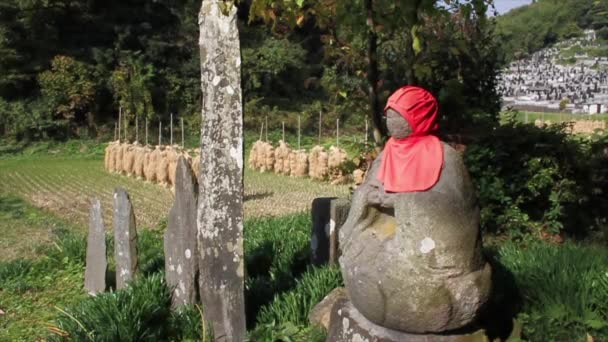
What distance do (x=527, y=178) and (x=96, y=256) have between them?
4.84 m

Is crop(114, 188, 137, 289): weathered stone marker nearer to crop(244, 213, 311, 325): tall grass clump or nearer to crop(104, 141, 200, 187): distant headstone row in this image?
crop(244, 213, 311, 325): tall grass clump

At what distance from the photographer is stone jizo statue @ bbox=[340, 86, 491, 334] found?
10.0 feet

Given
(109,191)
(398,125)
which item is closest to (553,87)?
(109,191)

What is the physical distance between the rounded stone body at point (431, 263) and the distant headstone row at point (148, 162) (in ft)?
43.3

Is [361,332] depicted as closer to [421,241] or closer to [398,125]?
[421,241]

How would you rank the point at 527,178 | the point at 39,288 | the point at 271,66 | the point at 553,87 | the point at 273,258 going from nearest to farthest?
the point at 273,258 → the point at 39,288 → the point at 527,178 → the point at 271,66 → the point at 553,87

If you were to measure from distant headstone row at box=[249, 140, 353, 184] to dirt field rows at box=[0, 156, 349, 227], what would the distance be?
385 mm

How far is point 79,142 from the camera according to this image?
1209 inches

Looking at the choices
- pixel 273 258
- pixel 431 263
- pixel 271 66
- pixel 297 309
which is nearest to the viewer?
pixel 431 263

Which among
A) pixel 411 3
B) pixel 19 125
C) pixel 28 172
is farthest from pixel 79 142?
pixel 411 3

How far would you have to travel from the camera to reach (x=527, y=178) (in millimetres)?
7332

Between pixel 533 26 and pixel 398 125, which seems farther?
pixel 533 26

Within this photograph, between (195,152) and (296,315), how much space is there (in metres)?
18.3

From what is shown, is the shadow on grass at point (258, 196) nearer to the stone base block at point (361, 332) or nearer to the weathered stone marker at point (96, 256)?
the weathered stone marker at point (96, 256)
